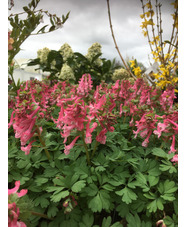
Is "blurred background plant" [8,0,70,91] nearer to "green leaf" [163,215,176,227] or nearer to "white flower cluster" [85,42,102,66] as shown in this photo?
"green leaf" [163,215,176,227]

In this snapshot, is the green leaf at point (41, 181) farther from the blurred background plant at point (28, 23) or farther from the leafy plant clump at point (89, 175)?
the blurred background plant at point (28, 23)

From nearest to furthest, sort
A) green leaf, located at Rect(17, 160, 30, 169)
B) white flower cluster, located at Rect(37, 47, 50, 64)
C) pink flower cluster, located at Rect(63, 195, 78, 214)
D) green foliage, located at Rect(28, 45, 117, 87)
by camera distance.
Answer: pink flower cluster, located at Rect(63, 195, 78, 214), green leaf, located at Rect(17, 160, 30, 169), green foliage, located at Rect(28, 45, 117, 87), white flower cluster, located at Rect(37, 47, 50, 64)

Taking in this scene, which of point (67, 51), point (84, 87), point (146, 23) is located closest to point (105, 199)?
point (84, 87)

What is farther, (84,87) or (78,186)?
(84,87)

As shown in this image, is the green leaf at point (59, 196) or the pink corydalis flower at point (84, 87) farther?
the pink corydalis flower at point (84, 87)

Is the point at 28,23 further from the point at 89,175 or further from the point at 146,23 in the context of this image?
the point at 146,23

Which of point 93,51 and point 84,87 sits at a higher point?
point 93,51

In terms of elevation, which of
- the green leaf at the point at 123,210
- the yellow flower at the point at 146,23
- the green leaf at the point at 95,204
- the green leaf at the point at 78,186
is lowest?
the green leaf at the point at 123,210

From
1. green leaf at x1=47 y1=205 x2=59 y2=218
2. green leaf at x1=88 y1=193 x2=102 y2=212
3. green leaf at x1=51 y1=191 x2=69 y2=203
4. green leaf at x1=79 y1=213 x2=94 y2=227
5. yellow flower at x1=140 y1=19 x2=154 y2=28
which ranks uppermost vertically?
yellow flower at x1=140 y1=19 x2=154 y2=28

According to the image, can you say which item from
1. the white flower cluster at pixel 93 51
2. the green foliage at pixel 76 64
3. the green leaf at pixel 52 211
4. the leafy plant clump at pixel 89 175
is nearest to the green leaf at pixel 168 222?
the leafy plant clump at pixel 89 175

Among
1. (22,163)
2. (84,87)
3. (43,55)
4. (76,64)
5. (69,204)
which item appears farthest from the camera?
(43,55)

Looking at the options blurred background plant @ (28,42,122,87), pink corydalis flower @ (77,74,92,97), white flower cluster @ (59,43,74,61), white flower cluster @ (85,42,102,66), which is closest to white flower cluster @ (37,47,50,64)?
blurred background plant @ (28,42,122,87)
